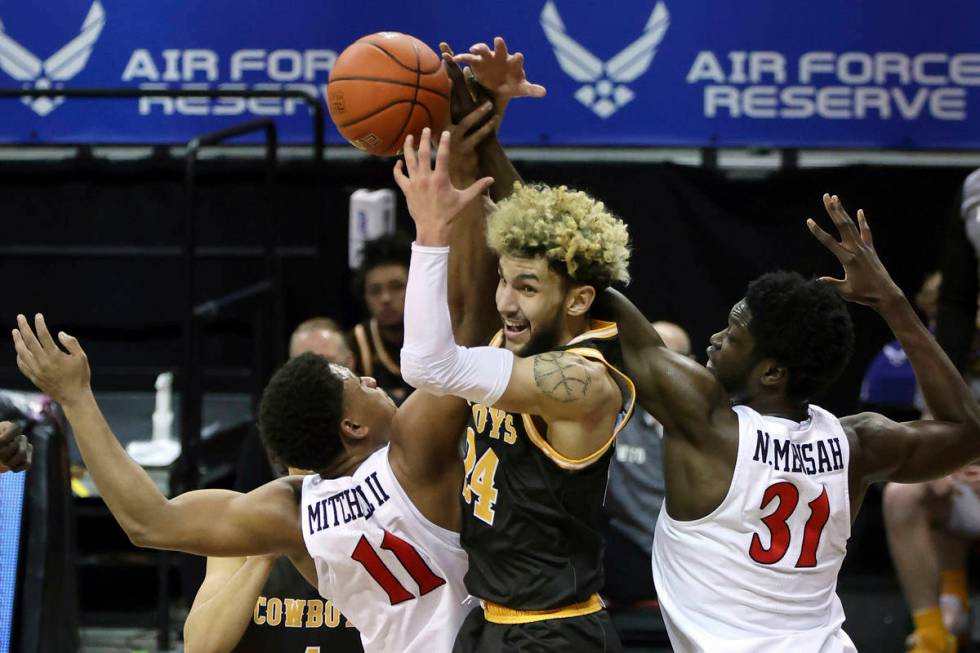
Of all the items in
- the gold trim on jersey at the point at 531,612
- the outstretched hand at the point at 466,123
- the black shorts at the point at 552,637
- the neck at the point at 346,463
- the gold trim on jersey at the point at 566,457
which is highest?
the outstretched hand at the point at 466,123

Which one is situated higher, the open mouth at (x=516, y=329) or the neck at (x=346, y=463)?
the open mouth at (x=516, y=329)

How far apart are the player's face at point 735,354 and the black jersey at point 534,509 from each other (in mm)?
347

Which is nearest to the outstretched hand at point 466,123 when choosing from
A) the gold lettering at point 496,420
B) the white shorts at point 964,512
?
the gold lettering at point 496,420

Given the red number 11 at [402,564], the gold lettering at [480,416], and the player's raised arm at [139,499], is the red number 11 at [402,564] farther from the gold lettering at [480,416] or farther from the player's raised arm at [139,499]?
the gold lettering at [480,416]

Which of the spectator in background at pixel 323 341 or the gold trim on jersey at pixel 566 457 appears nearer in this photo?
the gold trim on jersey at pixel 566 457

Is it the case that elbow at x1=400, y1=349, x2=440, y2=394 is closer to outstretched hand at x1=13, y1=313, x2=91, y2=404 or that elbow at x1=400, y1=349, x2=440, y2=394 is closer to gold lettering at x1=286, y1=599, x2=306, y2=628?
outstretched hand at x1=13, y1=313, x2=91, y2=404

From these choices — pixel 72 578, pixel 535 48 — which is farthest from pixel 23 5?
pixel 72 578

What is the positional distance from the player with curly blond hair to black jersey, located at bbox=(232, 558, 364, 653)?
79 cm

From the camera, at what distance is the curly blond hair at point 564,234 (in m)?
3.51

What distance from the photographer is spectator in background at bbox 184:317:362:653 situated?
13.3ft

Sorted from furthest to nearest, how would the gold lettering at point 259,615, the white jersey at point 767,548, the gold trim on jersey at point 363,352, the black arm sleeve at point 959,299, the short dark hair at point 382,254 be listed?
the short dark hair at point 382,254, the gold trim on jersey at point 363,352, the black arm sleeve at point 959,299, the gold lettering at point 259,615, the white jersey at point 767,548

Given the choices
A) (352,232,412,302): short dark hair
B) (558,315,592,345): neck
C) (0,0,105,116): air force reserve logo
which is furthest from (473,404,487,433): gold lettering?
(0,0,105,116): air force reserve logo

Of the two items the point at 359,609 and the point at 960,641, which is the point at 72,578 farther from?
the point at 960,641

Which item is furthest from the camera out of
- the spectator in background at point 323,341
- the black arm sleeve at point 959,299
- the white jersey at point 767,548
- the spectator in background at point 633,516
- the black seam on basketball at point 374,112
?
the spectator in background at point 633,516
